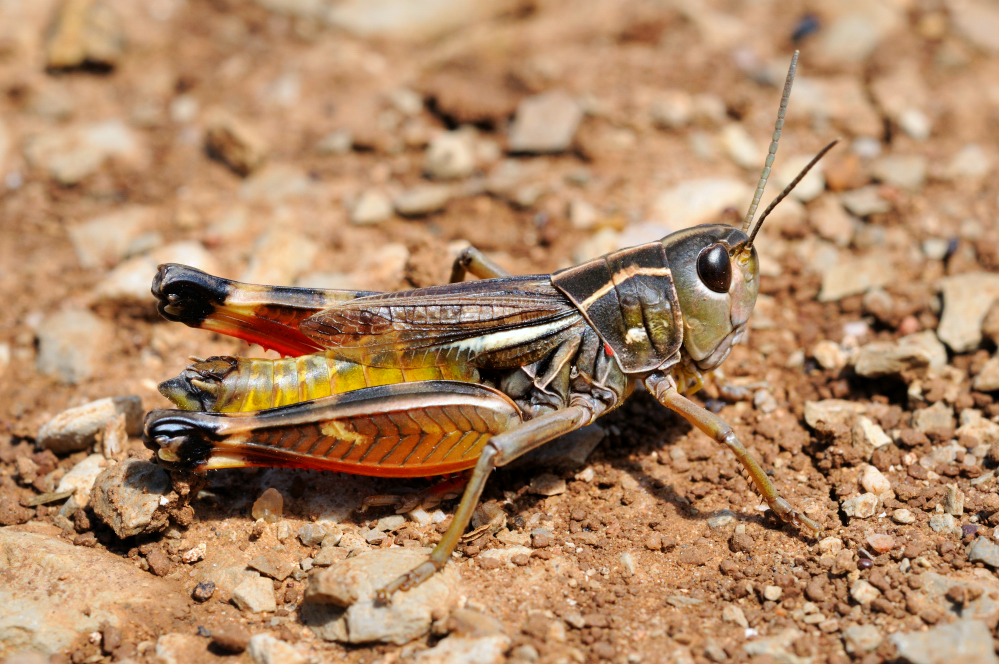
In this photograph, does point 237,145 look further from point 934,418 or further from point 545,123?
point 934,418

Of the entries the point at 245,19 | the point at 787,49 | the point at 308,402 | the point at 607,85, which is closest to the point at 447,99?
the point at 607,85

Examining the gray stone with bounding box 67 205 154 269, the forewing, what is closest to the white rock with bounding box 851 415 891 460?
the forewing

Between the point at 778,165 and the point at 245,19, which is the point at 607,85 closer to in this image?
→ the point at 778,165

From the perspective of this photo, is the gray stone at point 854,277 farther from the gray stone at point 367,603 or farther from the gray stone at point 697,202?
the gray stone at point 367,603

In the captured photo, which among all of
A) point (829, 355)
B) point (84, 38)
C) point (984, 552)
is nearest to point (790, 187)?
point (829, 355)

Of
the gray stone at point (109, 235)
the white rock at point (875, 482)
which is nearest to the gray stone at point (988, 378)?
the white rock at point (875, 482)

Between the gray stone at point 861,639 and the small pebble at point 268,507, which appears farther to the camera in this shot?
the small pebble at point 268,507
